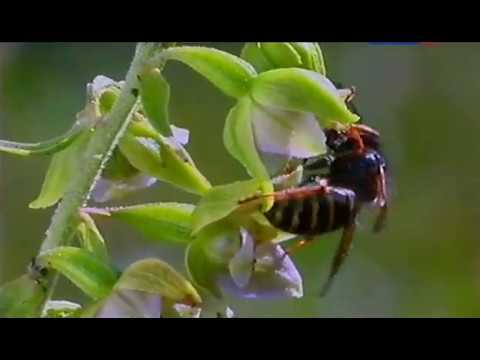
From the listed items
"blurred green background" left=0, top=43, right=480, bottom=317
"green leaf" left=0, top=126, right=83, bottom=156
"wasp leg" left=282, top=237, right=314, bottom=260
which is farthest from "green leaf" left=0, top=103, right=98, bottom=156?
"blurred green background" left=0, top=43, right=480, bottom=317

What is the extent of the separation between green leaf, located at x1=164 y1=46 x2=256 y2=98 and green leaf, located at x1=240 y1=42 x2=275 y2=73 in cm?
2

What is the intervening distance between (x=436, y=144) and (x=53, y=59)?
1.48 m

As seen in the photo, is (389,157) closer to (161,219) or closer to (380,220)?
(380,220)

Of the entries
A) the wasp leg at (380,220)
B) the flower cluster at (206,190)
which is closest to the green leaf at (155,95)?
the flower cluster at (206,190)

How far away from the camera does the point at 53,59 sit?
5.54 meters

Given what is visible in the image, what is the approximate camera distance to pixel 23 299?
1.75 meters

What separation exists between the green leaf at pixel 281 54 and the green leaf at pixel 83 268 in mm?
325

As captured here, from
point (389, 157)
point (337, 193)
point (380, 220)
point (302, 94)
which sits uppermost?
point (302, 94)

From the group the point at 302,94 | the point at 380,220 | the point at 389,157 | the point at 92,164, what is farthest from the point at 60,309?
the point at 389,157

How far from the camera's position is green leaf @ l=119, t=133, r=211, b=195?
6.19 feet

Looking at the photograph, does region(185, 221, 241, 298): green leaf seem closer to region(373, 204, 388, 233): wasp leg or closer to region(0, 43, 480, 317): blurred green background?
region(373, 204, 388, 233): wasp leg

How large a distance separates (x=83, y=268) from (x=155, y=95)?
0.22 meters

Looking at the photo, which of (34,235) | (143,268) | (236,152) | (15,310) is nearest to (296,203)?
(236,152)

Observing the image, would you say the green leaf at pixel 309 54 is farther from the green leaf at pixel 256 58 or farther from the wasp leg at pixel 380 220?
the wasp leg at pixel 380 220
